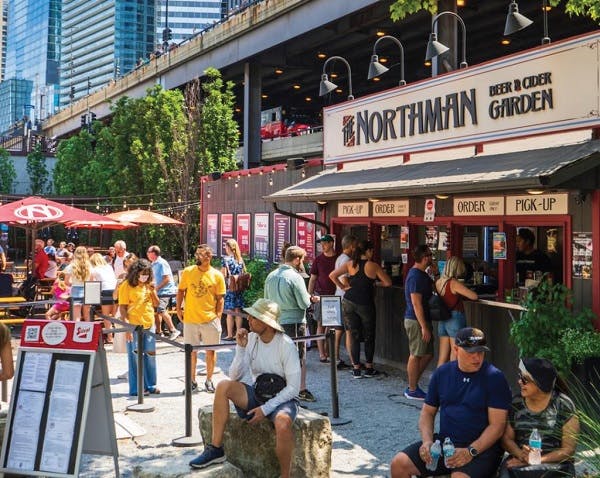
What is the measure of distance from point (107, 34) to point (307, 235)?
181m

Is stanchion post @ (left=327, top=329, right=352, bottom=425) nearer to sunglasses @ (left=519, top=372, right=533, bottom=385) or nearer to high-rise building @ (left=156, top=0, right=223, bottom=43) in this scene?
sunglasses @ (left=519, top=372, right=533, bottom=385)

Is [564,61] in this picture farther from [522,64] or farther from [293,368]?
[293,368]

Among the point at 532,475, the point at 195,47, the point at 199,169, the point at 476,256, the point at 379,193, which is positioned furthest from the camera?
the point at 195,47

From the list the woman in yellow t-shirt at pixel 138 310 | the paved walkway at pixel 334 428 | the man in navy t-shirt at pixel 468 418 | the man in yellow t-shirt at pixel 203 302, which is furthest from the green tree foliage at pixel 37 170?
the man in navy t-shirt at pixel 468 418

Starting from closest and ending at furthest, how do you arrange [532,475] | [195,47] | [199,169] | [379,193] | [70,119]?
[532,475] → [379,193] → [199,169] → [195,47] → [70,119]

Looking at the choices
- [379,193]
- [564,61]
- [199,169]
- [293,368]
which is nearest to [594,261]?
[564,61]

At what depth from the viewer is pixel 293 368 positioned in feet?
21.0

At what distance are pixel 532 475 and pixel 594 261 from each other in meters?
4.10

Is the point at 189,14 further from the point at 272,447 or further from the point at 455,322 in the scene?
the point at 272,447

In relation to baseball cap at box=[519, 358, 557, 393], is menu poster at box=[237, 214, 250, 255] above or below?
above

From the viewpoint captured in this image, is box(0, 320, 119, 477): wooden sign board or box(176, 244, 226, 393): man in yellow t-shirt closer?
box(0, 320, 119, 477): wooden sign board

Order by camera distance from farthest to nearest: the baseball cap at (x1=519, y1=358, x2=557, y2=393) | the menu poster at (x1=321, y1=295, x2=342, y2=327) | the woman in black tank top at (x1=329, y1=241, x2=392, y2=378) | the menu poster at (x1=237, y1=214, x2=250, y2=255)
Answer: the menu poster at (x1=237, y1=214, x2=250, y2=255), the woman in black tank top at (x1=329, y1=241, x2=392, y2=378), the menu poster at (x1=321, y1=295, x2=342, y2=327), the baseball cap at (x1=519, y1=358, x2=557, y2=393)

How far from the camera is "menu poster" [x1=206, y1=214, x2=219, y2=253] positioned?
21.0m

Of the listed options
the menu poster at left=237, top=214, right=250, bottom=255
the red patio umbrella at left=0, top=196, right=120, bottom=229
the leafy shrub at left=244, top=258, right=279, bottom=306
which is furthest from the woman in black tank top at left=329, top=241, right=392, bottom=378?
the red patio umbrella at left=0, top=196, right=120, bottom=229
